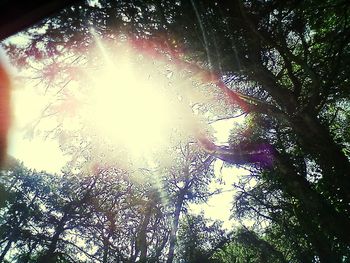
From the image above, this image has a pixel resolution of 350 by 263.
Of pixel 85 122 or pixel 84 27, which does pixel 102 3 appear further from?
pixel 85 122

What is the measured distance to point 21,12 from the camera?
1202 mm

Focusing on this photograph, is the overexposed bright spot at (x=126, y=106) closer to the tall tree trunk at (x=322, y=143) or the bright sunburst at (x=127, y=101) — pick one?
the bright sunburst at (x=127, y=101)

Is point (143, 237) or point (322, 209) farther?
point (143, 237)

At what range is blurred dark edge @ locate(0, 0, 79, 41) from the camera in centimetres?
118

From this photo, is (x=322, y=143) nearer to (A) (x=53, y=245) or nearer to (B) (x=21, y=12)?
(B) (x=21, y=12)

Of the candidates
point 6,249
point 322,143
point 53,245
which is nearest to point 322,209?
point 322,143

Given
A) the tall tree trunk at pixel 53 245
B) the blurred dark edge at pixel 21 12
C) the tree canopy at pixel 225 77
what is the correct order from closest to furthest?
1. the blurred dark edge at pixel 21 12
2. the tree canopy at pixel 225 77
3. the tall tree trunk at pixel 53 245

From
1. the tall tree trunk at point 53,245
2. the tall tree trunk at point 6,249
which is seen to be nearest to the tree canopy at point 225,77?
the tall tree trunk at point 53,245

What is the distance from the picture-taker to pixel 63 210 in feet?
98.3

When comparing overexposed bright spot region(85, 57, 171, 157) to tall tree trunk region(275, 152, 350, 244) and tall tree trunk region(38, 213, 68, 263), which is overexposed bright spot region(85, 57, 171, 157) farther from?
tall tree trunk region(38, 213, 68, 263)

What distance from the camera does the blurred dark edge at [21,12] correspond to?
3.86ft

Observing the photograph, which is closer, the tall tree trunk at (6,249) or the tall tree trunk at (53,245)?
the tall tree trunk at (53,245)

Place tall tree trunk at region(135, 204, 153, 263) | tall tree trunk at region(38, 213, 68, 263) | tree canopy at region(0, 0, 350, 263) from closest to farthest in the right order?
tree canopy at region(0, 0, 350, 263) < tall tree trunk at region(135, 204, 153, 263) < tall tree trunk at region(38, 213, 68, 263)

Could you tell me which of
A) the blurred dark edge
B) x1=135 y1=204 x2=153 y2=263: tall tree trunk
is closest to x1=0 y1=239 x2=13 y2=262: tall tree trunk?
x1=135 y1=204 x2=153 y2=263: tall tree trunk
